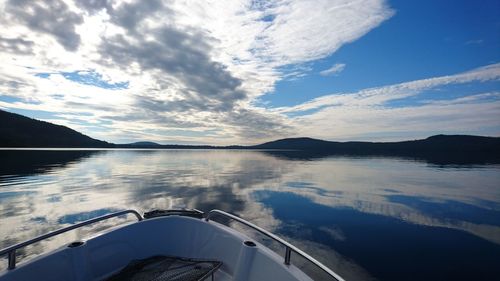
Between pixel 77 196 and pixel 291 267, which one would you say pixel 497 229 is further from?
pixel 77 196

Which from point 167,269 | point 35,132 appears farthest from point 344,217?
point 35,132

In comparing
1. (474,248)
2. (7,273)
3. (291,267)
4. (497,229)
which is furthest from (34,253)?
(497,229)

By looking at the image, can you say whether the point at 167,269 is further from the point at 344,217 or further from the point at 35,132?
the point at 35,132

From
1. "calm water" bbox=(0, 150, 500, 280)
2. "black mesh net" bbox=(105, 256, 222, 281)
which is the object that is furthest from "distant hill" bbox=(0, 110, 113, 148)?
"black mesh net" bbox=(105, 256, 222, 281)

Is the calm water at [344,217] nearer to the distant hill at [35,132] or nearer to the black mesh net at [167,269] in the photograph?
the black mesh net at [167,269]

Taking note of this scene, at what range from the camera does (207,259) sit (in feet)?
18.2

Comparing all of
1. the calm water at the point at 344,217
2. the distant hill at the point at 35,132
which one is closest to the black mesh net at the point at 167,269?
the calm water at the point at 344,217

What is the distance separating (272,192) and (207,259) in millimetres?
15664

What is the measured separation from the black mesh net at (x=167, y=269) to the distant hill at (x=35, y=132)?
189668mm

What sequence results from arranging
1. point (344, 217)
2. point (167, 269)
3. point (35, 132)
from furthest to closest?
1. point (35, 132)
2. point (344, 217)
3. point (167, 269)

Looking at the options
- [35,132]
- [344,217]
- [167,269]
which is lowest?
[344,217]

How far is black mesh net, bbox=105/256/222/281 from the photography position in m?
4.72

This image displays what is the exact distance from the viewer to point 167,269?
5.09 metres

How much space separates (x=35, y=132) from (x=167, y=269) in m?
215
